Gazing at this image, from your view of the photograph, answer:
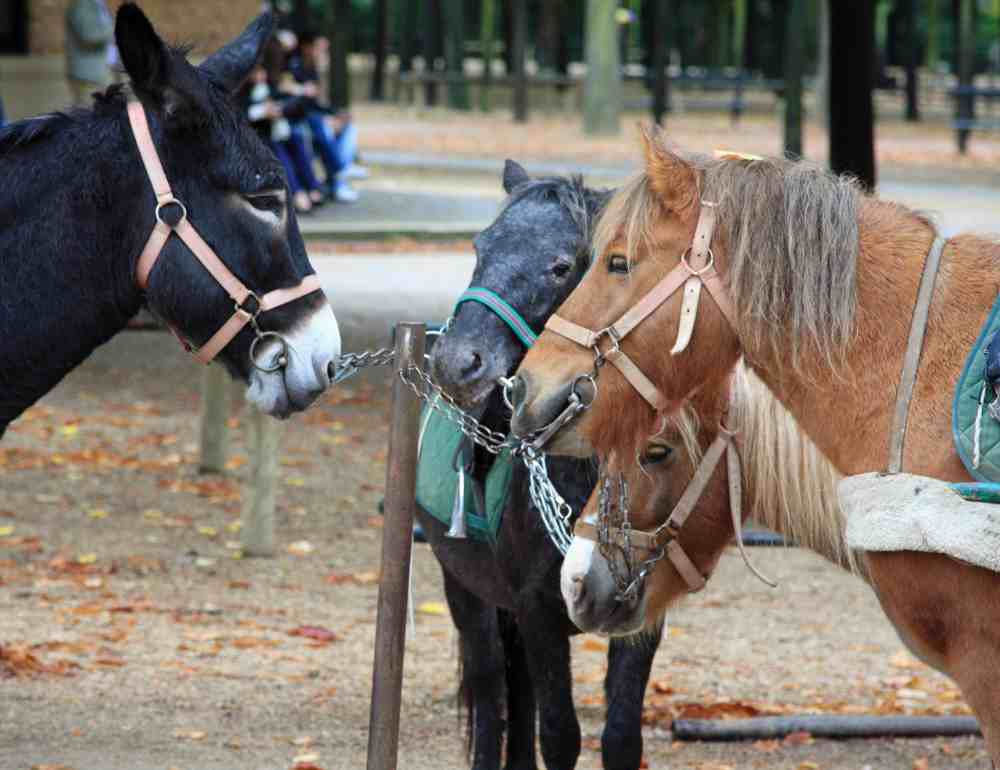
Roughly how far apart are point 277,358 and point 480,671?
1.67 metres

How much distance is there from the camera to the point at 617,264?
10.4 feet

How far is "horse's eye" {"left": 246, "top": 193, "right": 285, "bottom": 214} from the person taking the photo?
3.78 metres

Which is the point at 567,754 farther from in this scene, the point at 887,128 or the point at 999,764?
the point at 887,128

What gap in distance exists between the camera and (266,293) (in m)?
3.80

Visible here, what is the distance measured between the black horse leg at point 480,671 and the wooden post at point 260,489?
105 inches

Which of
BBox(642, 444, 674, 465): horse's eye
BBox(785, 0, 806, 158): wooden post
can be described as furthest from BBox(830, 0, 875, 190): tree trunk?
BBox(642, 444, 674, 465): horse's eye

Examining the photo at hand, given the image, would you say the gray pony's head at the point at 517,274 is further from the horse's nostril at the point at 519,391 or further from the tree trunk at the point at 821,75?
the tree trunk at the point at 821,75

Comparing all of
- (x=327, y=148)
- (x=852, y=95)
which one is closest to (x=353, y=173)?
(x=327, y=148)

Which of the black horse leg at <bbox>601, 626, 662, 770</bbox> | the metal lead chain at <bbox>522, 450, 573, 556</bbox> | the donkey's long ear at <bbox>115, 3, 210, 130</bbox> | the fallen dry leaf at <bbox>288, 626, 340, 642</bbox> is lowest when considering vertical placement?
the fallen dry leaf at <bbox>288, 626, 340, 642</bbox>

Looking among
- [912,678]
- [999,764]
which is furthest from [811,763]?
[999,764]

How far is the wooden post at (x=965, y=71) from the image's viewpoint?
26.1 meters

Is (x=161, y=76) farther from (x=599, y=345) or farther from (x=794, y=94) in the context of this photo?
(x=794, y=94)

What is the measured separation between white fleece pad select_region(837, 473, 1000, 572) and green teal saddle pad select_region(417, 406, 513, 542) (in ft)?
4.86

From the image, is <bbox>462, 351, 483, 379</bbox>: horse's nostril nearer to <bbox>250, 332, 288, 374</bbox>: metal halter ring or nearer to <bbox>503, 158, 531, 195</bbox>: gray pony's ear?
<bbox>250, 332, 288, 374</bbox>: metal halter ring
